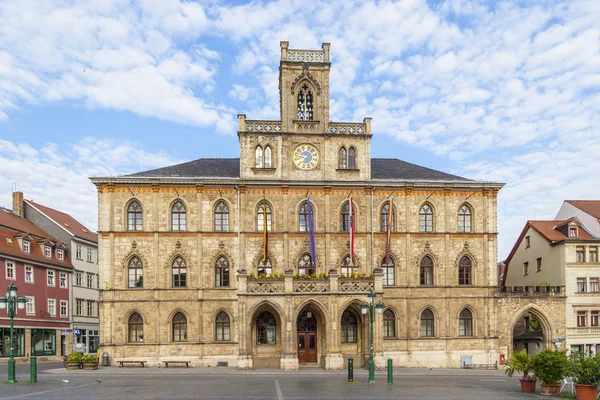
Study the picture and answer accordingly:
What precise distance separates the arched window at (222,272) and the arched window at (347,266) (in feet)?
26.4

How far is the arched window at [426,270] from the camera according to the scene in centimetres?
4603

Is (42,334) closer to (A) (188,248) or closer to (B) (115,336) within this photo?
(B) (115,336)

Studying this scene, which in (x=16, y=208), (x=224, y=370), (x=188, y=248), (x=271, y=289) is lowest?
(x=224, y=370)

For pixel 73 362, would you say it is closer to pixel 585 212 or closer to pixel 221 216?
pixel 221 216

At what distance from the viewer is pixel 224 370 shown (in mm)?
40438

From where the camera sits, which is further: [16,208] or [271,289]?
[16,208]

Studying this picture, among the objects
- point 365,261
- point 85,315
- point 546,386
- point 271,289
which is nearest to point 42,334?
point 85,315

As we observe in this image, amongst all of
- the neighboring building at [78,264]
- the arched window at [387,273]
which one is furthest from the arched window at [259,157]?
the neighboring building at [78,264]

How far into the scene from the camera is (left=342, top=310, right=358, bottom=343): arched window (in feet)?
146

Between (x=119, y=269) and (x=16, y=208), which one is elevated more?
(x=16, y=208)

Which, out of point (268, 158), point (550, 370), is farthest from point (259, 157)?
point (550, 370)

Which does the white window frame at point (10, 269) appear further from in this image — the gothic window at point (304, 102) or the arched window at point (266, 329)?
the gothic window at point (304, 102)

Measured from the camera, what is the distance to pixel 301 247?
148 ft

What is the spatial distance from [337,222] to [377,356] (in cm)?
973
